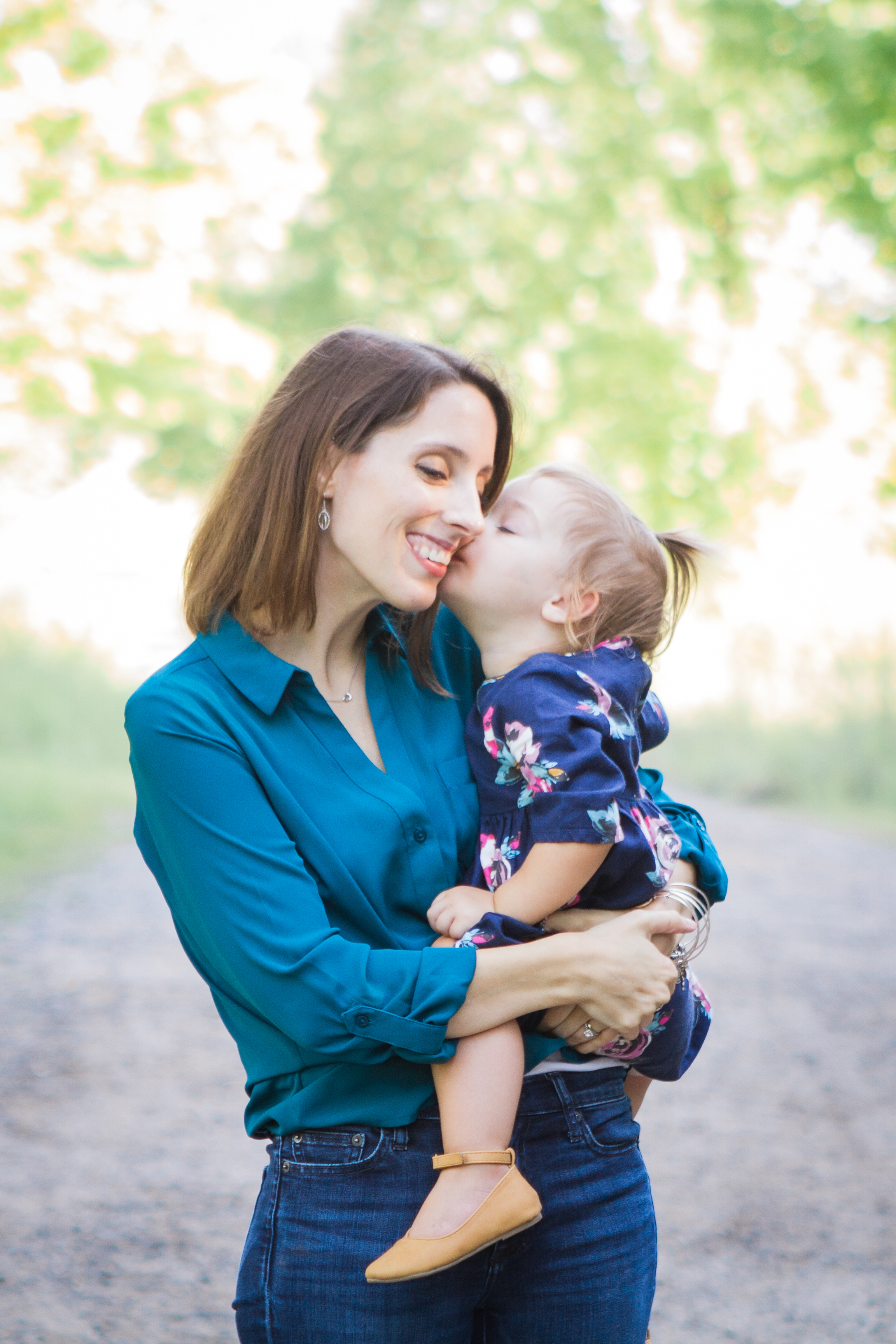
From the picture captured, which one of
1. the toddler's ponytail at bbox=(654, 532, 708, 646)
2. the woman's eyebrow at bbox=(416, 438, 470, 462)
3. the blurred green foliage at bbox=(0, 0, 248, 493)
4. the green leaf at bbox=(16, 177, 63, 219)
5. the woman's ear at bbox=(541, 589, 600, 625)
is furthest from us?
the green leaf at bbox=(16, 177, 63, 219)

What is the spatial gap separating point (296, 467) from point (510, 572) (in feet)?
1.40

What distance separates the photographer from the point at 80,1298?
3.46m

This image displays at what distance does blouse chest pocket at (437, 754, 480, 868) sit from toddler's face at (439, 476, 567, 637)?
29 centimetres

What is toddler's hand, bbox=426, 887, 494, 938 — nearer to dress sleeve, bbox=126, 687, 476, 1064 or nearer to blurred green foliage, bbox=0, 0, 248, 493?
dress sleeve, bbox=126, 687, 476, 1064

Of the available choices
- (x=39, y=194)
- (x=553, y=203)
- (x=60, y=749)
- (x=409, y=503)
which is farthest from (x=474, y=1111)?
(x=553, y=203)

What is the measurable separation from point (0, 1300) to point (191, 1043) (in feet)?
6.49

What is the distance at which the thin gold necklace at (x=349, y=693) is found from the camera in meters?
2.05

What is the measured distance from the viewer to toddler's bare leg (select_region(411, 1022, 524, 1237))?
1670mm

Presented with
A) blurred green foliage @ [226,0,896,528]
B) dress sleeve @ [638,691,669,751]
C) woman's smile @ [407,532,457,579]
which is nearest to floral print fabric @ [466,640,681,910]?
dress sleeve @ [638,691,669,751]

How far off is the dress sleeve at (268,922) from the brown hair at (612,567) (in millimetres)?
677

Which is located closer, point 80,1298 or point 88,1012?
point 80,1298

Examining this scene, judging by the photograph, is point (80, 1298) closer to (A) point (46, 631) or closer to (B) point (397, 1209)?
(B) point (397, 1209)

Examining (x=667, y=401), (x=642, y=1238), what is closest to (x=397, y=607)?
(x=642, y=1238)

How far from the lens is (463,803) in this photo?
2.02m
